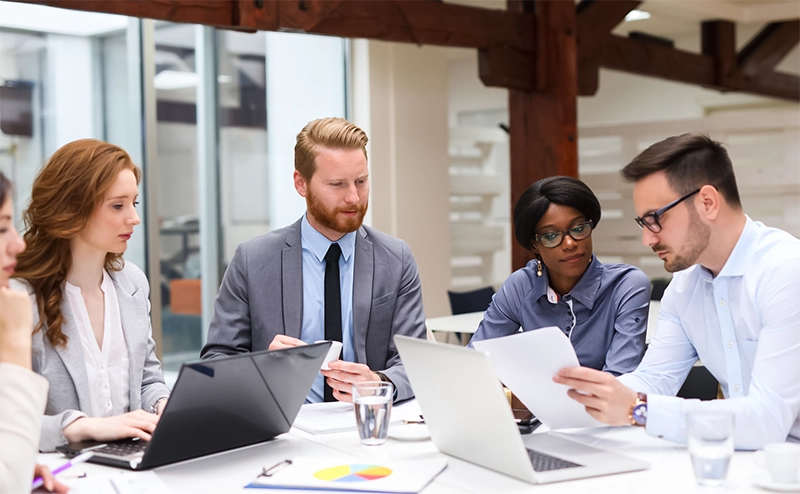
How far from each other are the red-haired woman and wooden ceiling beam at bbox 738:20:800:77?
6.69 metres

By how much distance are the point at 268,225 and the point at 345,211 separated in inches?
126

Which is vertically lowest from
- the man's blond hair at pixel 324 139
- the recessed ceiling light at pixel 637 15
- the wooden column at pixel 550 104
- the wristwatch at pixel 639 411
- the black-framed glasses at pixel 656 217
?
the wristwatch at pixel 639 411

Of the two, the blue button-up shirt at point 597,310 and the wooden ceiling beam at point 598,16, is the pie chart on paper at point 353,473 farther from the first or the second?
the wooden ceiling beam at point 598,16

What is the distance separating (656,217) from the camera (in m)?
1.97

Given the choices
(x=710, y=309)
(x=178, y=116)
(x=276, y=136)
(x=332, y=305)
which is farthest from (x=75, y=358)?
(x=276, y=136)

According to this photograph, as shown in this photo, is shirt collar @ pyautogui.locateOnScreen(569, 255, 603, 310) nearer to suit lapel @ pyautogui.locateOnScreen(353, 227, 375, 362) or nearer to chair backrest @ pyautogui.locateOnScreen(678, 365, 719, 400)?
chair backrest @ pyautogui.locateOnScreen(678, 365, 719, 400)

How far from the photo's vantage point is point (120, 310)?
2191 millimetres

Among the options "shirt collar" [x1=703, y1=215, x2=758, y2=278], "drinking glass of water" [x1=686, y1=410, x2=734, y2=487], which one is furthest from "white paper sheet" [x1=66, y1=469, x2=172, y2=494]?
"shirt collar" [x1=703, y1=215, x2=758, y2=278]

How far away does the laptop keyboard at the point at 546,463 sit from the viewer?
63.2 inches

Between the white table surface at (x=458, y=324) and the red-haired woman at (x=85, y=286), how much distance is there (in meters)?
1.93

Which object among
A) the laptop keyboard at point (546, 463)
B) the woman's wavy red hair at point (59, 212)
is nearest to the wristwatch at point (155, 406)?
the woman's wavy red hair at point (59, 212)

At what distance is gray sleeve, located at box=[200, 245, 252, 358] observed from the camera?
8.45 feet

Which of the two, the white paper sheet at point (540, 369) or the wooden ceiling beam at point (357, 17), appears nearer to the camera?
the white paper sheet at point (540, 369)

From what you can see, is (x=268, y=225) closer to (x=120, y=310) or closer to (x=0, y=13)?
(x=0, y=13)
